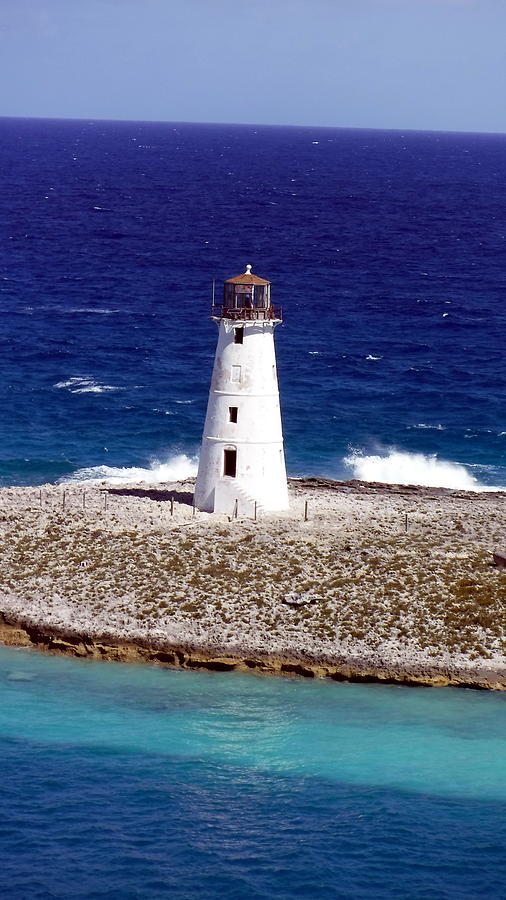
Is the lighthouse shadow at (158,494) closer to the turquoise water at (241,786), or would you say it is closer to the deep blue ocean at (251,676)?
the deep blue ocean at (251,676)

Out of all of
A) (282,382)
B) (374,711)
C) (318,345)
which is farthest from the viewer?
(318,345)

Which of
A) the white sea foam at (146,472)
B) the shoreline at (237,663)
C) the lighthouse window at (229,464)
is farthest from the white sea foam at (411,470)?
the shoreline at (237,663)

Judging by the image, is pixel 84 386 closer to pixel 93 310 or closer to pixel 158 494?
pixel 93 310

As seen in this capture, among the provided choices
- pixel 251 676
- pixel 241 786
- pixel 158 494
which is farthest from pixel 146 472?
pixel 241 786

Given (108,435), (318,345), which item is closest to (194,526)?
(108,435)

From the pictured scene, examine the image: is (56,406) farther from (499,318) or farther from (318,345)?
(499,318)

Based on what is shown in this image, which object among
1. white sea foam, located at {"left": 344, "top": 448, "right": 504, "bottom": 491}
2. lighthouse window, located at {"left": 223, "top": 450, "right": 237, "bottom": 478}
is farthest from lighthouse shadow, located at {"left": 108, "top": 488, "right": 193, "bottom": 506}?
white sea foam, located at {"left": 344, "top": 448, "right": 504, "bottom": 491}
